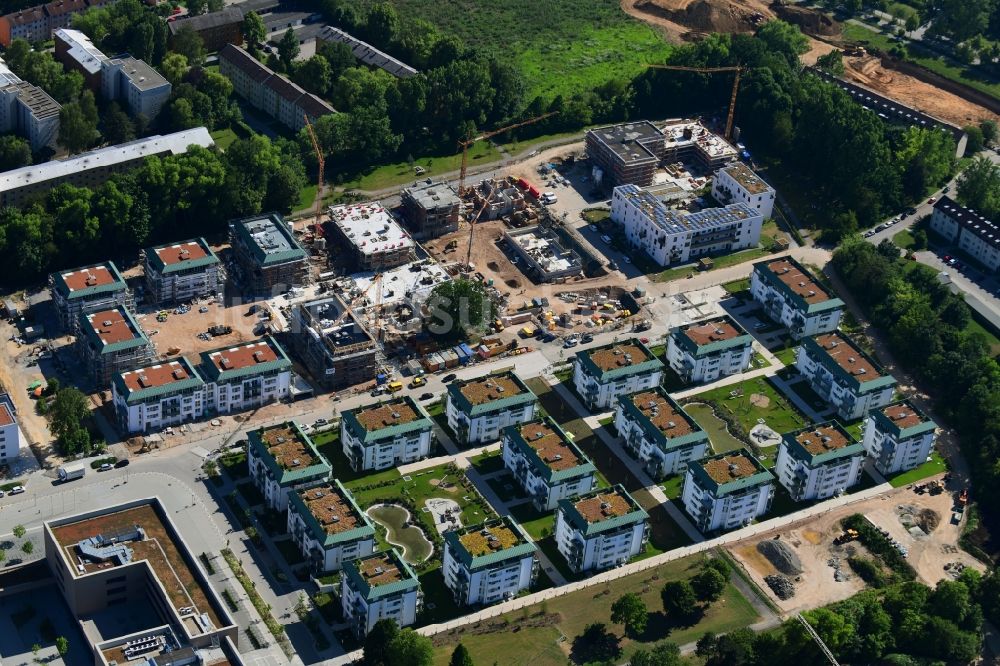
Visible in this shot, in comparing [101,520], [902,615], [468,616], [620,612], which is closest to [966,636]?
[902,615]

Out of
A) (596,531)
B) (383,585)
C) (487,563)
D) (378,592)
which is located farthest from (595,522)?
(378,592)

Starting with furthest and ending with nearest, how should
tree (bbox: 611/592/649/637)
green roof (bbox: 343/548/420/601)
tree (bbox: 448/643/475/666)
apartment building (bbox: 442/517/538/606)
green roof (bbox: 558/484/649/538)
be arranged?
green roof (bbox: 558/484/649/538) < apartment building (bbox: 442/517/538/606) < tree (bbox: 611/592/649/637) < green roof (bbox: 343/548/420/601) < tree (bbox: 448/643/475/666)

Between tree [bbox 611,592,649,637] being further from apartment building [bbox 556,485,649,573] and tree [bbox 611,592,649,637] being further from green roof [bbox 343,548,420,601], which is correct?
green roof [bbox 343,548,420,601]

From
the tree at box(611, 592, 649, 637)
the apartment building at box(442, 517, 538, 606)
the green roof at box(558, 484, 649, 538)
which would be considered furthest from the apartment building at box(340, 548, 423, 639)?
the tree at box(611, 592, 649, 637)

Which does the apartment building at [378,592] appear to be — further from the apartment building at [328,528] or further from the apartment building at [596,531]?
the apartment building at [596,531]

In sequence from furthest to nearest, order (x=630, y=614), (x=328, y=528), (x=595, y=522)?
1. (x=595, y=522)
2. (x=328, y=528)
3. (x=630, y=614)

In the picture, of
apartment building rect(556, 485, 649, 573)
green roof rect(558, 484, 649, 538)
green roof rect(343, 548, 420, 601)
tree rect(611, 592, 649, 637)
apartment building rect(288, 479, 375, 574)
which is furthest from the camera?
apartment building rect(556, 485, 649, 573)

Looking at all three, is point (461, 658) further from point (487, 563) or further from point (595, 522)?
point (595, 522)
